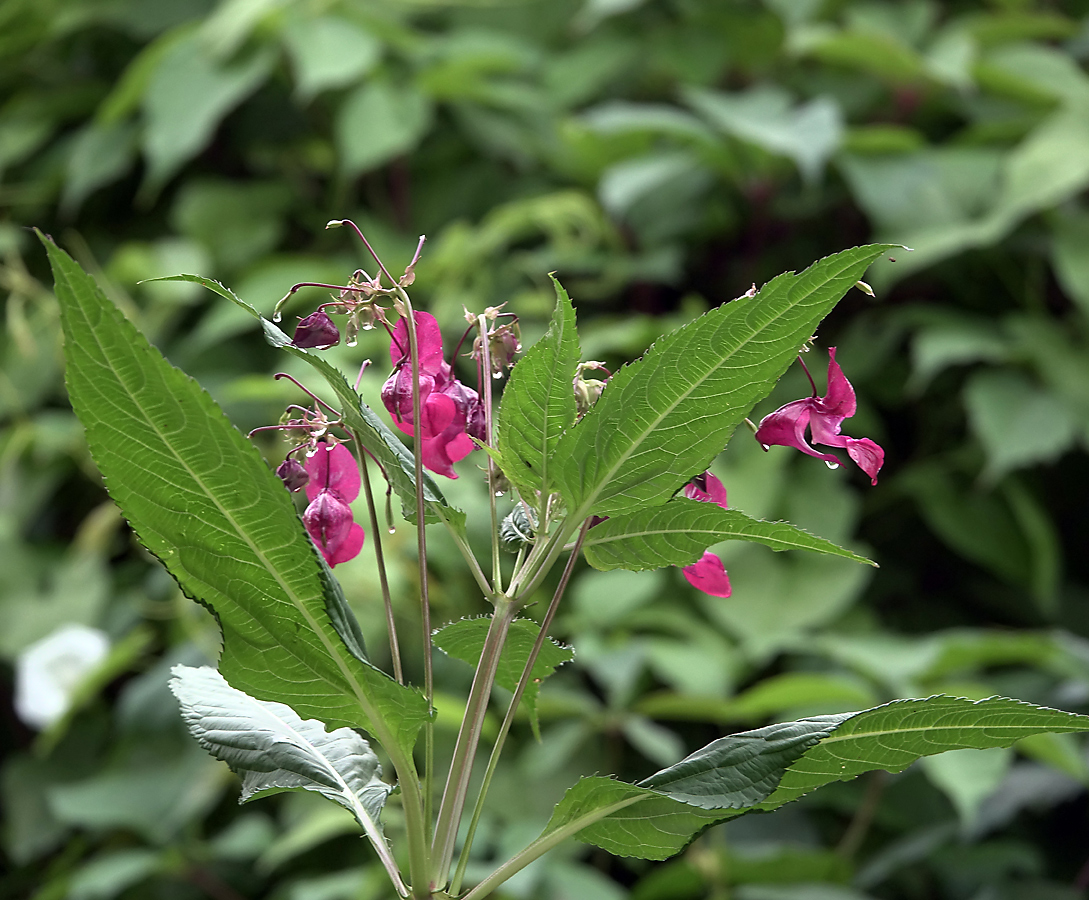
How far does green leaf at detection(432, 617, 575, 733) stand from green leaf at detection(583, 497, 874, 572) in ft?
0.12

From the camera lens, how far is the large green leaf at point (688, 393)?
229mm

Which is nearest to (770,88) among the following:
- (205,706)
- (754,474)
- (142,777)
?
(754,474)

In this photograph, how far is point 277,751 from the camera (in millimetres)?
264

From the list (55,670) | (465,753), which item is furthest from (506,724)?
(55,670)

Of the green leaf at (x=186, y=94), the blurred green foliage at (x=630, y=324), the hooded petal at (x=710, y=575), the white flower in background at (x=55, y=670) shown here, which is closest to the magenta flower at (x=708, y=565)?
the hooded petal at (x=710, y=575)

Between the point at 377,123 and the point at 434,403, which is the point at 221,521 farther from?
the point at 377,123

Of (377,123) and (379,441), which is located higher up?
(379,441)

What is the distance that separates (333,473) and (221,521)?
74 mm

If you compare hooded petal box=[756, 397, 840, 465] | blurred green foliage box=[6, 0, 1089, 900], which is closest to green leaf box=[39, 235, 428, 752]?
hooded petal box=[756, 397, 840, 465]

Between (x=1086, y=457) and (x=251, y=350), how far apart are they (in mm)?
963

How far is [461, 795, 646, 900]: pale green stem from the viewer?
0.25 meters

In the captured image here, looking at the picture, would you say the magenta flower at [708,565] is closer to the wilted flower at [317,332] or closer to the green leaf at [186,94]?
the wilted flower at [317,332]

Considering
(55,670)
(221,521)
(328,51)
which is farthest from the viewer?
(328,51)

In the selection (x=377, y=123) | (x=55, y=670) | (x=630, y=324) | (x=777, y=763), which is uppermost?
(x=777, y=763)
